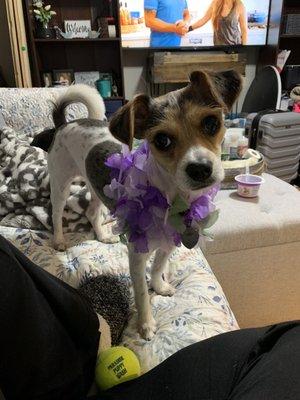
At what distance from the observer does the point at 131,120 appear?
0.78 meters

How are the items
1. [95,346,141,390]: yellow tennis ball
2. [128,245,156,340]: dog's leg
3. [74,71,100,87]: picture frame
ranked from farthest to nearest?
[74,71,100,87]: picture frame → [128,245,156,340]: dog's leg → [95,346,141,390]: yellow tennis ball

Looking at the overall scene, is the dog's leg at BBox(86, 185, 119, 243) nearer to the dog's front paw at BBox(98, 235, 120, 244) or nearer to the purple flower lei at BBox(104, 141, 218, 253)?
the dog's front paw at BBox(98, 235, 120, 244)

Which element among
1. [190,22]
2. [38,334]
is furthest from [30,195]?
[190,22]

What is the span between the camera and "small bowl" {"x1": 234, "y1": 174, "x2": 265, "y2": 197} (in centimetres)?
141

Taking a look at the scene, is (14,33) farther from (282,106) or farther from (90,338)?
(90,338)

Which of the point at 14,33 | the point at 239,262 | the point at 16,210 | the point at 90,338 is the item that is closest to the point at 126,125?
the point at 90,338

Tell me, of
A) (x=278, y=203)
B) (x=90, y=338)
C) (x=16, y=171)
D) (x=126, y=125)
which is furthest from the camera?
(x=16, y=171)

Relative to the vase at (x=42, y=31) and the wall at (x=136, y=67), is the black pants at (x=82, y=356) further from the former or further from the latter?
the wall at (x=136, y=67)

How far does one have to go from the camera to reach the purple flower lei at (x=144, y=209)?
870mm

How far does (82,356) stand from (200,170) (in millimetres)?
443

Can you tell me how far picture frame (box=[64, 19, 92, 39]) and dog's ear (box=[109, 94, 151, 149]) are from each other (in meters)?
2.54

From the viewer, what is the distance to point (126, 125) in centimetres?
79

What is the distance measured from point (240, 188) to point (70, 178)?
28.0 inches

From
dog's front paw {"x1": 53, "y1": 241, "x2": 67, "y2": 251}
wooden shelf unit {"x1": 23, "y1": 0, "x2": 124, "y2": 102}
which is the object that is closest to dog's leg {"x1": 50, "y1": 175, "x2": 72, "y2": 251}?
dog's front paw {"x1": 53, "y1": 241, "x2": 67, "y2": 251}
